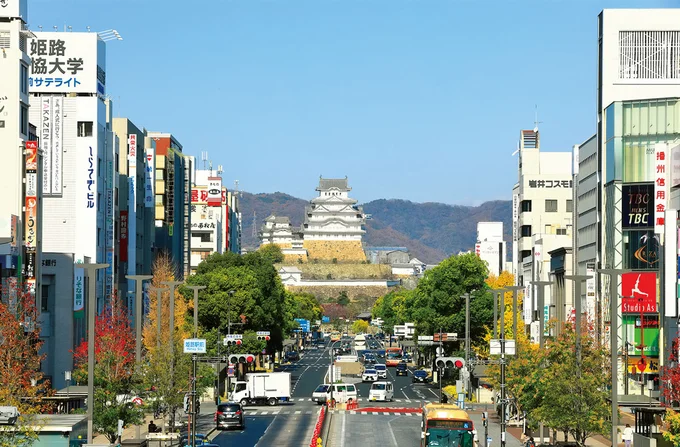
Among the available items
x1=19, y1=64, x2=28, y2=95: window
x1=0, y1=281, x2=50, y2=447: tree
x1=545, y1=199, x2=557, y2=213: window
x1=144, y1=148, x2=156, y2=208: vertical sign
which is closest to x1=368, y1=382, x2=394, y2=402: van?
x1=144, y1=148, x2=156, y2=208: vertical sign

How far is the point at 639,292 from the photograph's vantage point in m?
88.1

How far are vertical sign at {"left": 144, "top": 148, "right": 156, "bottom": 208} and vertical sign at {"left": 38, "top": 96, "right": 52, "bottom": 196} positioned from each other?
29.4 meters

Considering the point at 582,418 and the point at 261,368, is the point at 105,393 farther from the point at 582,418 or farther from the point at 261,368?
the point at 261,368

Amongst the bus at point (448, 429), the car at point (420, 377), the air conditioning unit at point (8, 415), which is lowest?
the car at point (420, 377)

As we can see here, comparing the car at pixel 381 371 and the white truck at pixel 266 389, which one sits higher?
the white truck at pixel 266 389

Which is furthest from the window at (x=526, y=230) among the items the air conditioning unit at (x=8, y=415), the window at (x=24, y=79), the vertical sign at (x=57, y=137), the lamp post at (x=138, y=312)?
the air conditioning unit at (x=8, y=415)

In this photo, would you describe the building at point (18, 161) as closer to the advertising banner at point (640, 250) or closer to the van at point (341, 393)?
the van at point (341, 393)

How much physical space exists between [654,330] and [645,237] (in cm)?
646

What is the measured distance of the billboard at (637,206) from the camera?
91.5m

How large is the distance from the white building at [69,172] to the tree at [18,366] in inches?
744

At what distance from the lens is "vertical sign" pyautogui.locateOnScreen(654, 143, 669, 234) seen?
251 feet

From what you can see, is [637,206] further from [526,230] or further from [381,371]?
[526,230]

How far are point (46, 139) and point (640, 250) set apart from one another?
140ft

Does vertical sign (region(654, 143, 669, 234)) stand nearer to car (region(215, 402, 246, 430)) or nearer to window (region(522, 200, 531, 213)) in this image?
car (region(215, 402, 246, 430))
